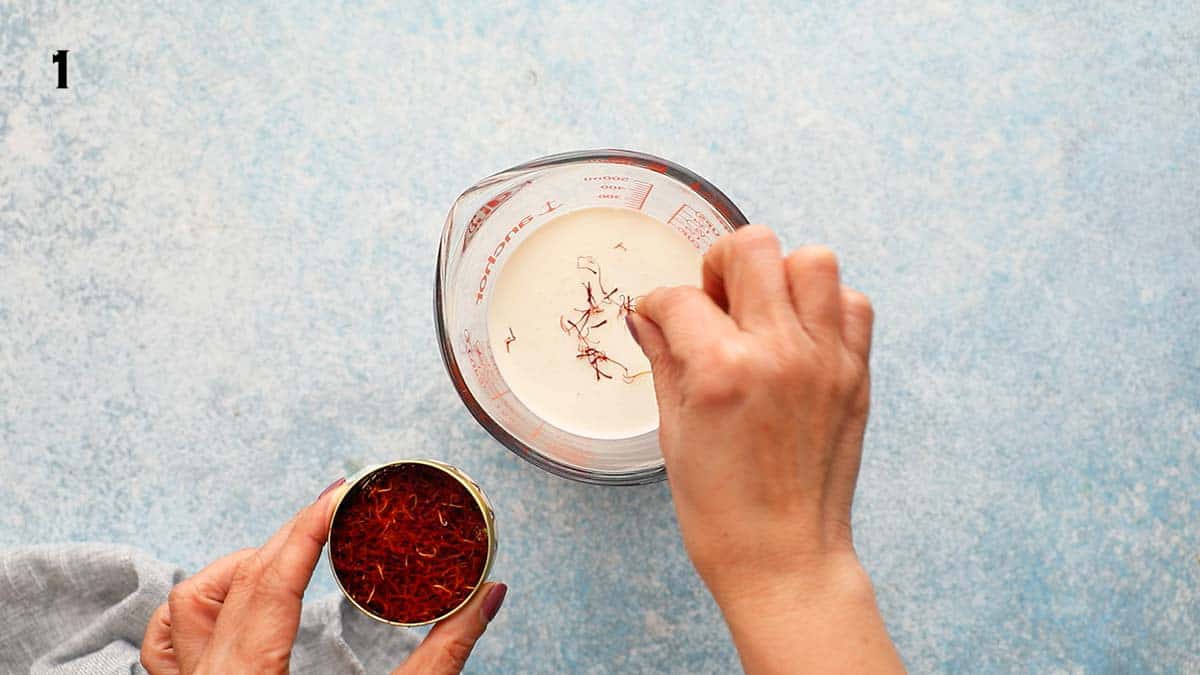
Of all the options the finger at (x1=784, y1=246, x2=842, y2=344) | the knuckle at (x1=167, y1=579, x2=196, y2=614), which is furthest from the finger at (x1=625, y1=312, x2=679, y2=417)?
the knuckle at (x1=167, y1=579, x2=196, y2=614)

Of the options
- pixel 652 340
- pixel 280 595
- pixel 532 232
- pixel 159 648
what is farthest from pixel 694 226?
pixel 159 648

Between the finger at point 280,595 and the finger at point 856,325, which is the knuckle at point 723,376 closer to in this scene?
the finger at point 856,325

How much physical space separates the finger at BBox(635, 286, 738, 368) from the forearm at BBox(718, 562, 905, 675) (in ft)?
0.62

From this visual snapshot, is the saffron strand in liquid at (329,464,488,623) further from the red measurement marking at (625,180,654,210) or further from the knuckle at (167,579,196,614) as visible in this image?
the red measurement marking at (625,180,654,210)

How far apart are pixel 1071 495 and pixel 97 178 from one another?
1263mm

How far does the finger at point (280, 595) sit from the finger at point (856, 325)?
50 centimetres

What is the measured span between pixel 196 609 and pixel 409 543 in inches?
9.2

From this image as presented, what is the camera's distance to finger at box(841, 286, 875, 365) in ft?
2.40

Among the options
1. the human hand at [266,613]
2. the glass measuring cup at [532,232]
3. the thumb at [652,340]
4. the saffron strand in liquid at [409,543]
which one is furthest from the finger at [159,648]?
the thumb at [652,340]

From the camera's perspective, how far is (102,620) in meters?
1.17

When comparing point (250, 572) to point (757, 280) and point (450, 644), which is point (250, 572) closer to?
point (450, 644)

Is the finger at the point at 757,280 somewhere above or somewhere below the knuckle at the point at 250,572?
above

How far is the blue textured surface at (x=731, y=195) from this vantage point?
3.92ft

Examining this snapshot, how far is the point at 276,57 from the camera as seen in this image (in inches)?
47.7
